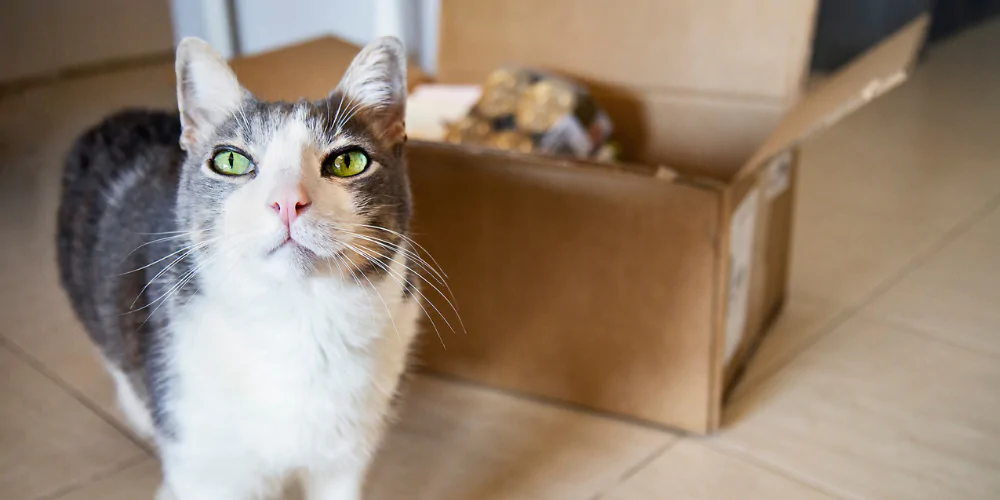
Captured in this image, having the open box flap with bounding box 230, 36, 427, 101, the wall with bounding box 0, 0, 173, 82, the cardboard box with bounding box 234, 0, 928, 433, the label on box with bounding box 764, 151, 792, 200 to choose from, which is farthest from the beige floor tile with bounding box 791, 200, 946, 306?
the wall with bounding box 0, 0, 173, 82

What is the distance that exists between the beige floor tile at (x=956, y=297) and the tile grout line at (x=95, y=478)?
1.21 meters

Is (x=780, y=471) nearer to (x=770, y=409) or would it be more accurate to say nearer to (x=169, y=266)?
(x=770, y=409)

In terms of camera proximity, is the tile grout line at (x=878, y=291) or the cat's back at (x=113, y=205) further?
the tile grout line at (x=878, y=291)

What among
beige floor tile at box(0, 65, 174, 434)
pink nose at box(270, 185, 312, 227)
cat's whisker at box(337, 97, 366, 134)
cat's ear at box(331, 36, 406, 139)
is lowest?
beige floor tile at box(0, 65, 174, 434)

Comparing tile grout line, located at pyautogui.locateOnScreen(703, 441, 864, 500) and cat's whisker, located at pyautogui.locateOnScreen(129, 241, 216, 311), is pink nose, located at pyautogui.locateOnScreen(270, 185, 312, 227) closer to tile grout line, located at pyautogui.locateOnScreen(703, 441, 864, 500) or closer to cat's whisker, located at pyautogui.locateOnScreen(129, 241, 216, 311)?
cat's whisker, located at pyautogui.locateOnScreen(129, 241, 216, 311)

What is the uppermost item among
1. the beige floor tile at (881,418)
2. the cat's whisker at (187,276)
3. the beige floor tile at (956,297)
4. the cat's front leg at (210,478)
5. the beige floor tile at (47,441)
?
the cat's whisker at (187,276)

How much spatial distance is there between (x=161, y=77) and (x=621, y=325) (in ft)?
6.73

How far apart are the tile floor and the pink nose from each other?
51cm

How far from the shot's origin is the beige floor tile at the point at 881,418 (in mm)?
1095

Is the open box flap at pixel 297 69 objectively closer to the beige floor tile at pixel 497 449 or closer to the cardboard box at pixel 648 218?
the cardboard box at pixel 648 218

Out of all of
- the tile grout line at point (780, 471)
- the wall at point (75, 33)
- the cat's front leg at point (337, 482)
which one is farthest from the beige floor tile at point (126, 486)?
the wall at point (75, 33)

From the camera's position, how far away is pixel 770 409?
4.07 ft

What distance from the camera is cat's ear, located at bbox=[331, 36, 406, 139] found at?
0.77 m

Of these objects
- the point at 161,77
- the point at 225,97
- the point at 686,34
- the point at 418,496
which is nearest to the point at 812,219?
the point at 686,34
